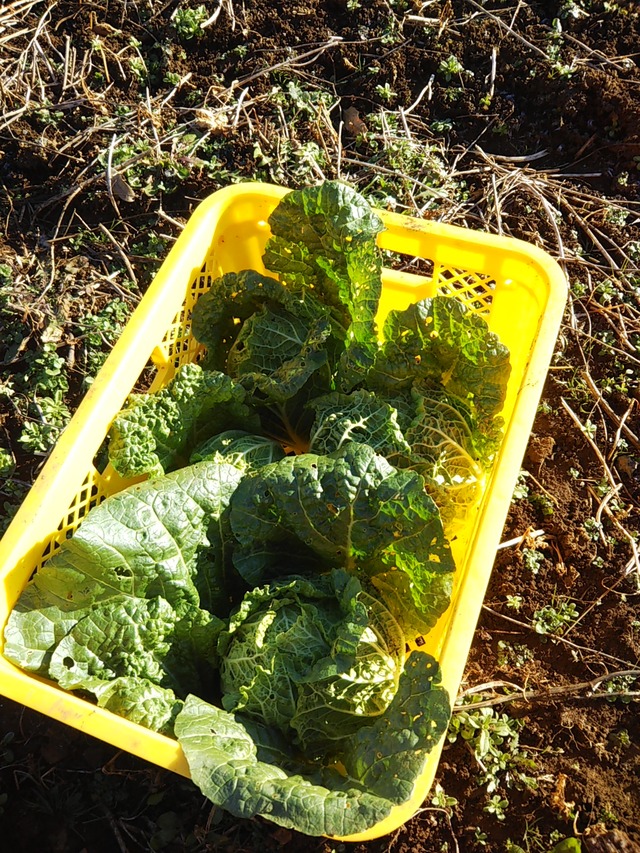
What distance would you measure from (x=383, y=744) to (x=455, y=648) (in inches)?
14.0

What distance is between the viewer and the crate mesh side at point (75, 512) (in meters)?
2.55

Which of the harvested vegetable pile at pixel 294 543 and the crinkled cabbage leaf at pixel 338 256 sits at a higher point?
the crinkled cabbage leaf at pixel 338 256

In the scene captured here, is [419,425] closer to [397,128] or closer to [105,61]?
[397,128]

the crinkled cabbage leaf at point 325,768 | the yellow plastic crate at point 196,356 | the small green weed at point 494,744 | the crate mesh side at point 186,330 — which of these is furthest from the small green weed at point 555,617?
the crate mesh side at point 186,330

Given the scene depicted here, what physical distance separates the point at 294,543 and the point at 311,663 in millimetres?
515

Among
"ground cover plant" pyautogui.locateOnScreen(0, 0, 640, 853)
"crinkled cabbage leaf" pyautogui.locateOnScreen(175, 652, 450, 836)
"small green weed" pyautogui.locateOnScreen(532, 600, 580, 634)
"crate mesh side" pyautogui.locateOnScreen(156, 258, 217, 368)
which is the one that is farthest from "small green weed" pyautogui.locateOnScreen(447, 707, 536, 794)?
"crate mesh side" pyautogui.locateOnScreen(156, 258, 217, 368)

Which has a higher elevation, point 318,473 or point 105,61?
point 105,61

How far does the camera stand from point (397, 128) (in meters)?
4.75

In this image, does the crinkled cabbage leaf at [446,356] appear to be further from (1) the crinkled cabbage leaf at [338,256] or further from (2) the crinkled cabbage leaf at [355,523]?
(2) the crinkled cabbage leaf at [355,523]

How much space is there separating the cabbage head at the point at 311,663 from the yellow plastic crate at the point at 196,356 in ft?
0.78

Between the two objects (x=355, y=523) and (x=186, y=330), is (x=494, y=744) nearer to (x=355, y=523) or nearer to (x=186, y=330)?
(x=355, y=523)

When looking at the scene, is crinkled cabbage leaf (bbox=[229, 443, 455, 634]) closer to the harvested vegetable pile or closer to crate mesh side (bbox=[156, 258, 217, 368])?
the harvested vegetable pile

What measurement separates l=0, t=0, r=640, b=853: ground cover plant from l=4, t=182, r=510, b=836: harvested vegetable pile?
0.79 meters

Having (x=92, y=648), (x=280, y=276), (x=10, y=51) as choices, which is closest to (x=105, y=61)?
(x=10, y=51)
